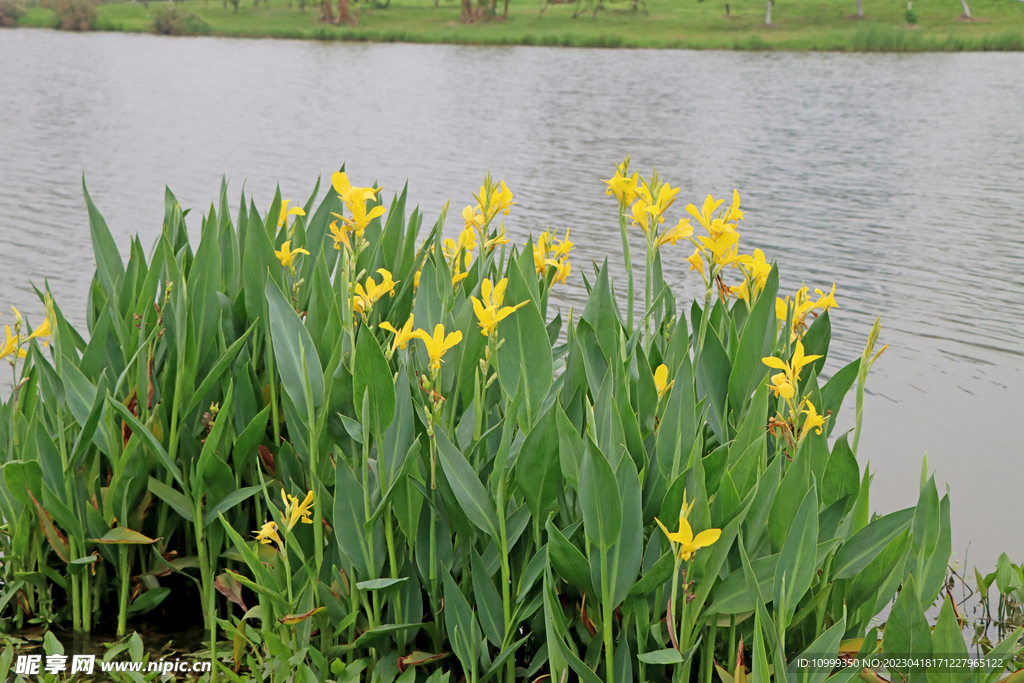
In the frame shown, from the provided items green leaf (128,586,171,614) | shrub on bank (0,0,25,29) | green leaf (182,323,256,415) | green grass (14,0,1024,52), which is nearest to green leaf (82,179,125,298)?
green leaf (182,323,256,415)

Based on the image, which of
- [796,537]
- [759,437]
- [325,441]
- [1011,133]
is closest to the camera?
[796,537]

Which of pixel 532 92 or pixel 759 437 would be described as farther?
pixel 532 92

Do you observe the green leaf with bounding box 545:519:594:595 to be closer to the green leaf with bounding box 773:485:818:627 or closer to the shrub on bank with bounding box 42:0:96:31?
the green leaf with bounding box 773:485:818:627

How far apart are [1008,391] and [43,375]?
157 inches

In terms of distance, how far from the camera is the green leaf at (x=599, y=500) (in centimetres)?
124

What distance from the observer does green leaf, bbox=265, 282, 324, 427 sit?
1.55 m

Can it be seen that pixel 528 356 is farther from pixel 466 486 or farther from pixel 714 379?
pixel 714 379

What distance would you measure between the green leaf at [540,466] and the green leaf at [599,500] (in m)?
0.13

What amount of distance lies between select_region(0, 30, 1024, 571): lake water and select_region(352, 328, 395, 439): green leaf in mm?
2071

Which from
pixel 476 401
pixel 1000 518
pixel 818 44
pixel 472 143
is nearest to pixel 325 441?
pixel 476 401

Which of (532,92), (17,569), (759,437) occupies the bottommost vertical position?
(17,569)

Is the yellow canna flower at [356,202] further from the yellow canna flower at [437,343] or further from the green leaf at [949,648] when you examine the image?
the green leaf at [949,648]

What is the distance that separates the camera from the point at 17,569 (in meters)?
1.78

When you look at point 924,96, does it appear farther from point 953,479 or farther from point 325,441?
point 325,441
